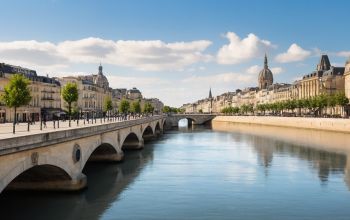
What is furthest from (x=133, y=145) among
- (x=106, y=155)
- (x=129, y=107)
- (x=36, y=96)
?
(x=129, y=107)

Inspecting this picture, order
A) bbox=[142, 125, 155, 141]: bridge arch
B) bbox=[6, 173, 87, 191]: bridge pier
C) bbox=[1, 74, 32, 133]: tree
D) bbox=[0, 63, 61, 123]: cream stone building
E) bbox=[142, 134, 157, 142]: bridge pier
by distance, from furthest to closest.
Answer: bbox=[142, 125, 155, 141]: bridge arch < bbox=[142, 134, 157, 142]: bridge pier < bbox=[0, 63, 61, 123]: cream stone building < bbox=[1, 74, 32, 133]: tree < bbox=[6, 173, 87, 191]: bridge pier

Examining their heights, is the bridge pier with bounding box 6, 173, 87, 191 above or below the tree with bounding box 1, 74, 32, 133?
below

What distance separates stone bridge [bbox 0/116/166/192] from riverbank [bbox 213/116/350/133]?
64505 millimetres

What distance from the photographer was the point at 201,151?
66.2 metres

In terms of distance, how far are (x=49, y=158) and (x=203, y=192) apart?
12.9 meters

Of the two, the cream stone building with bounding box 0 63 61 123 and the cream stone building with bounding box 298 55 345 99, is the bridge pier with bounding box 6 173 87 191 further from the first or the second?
the cream stone building with bounding box 298 55 345 99

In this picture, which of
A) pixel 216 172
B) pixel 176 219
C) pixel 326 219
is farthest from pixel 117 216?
pixel 216 172

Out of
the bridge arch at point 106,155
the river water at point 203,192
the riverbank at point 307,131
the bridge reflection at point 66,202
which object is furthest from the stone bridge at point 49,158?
the riverbank at point 307,131

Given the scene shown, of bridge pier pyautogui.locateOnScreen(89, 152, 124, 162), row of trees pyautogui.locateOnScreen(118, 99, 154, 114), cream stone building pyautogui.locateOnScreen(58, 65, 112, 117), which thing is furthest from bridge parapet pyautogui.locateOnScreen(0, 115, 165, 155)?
cream stone building pyautogui.locateOnScreen(58, 65, 112, 117)

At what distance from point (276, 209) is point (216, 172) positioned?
15.4 metres

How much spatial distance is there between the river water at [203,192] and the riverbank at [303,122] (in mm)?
43366

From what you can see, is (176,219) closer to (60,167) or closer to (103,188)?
(60,167)

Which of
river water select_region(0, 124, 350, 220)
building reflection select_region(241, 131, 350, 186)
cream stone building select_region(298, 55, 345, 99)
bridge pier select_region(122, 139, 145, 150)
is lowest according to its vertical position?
river water select_region(0, 124, 350, 220)

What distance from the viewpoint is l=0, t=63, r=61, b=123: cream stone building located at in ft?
279
